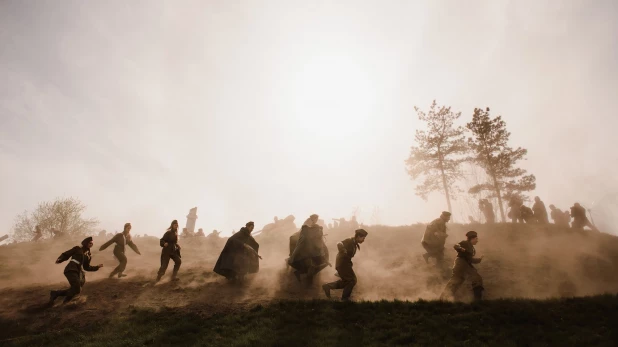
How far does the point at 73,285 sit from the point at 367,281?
1126 cm

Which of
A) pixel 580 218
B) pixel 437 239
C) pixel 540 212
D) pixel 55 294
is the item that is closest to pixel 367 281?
pixel 437 239

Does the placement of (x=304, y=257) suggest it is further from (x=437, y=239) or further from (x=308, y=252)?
(x=437, y=239)

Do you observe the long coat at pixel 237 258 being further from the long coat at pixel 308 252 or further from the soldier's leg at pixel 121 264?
the soldier's leg at pixel 121 264

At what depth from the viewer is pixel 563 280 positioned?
11461 mm

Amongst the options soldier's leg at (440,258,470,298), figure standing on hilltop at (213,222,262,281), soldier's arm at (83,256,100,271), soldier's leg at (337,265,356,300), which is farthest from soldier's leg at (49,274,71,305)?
soldier's leg at (440,258,470,298)

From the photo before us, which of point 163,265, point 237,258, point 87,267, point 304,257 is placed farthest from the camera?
point 163,265

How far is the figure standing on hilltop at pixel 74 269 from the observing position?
1038 cm

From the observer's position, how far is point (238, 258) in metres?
12.4

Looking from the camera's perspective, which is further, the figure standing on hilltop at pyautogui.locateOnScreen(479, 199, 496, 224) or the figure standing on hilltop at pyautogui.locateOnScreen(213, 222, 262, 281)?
the figure standing on hilltop at pyautogui.locateOnScreen(479, 199, 496, 224)

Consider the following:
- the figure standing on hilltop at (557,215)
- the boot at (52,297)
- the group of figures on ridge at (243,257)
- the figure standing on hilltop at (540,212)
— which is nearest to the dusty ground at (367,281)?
the boot at (52,297)

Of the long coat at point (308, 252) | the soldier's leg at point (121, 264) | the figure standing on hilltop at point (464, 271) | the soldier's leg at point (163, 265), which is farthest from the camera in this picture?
the soldier's leg at point (121, 264)

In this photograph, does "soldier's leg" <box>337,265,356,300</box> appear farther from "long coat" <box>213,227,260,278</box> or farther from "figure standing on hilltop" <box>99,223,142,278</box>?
"figure standing on hilltop" <box>99,223,142,278</box>

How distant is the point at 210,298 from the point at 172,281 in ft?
10.2

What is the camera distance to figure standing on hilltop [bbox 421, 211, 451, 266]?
553 inches
